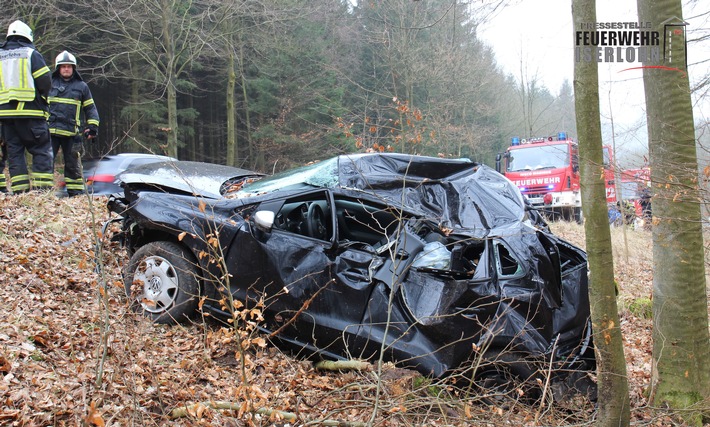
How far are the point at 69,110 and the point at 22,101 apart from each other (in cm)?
103

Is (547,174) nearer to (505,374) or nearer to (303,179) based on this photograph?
(303,179)

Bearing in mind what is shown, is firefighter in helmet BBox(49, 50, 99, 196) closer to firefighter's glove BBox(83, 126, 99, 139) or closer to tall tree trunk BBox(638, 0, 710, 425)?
firefighter's glove BBox(83, 126, 99, 139)

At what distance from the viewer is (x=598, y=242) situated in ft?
12.7

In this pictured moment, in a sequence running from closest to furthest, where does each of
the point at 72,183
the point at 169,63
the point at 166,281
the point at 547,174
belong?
the point at 166,281
the point at 72,183
the point at 169,63
the point at 547,174

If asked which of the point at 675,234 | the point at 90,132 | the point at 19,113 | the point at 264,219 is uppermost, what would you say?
the point at 19,113

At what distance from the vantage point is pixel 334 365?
14.3ft

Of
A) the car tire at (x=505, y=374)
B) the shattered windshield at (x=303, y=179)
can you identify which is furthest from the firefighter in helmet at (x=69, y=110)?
the car tire at (x=505, y=374)

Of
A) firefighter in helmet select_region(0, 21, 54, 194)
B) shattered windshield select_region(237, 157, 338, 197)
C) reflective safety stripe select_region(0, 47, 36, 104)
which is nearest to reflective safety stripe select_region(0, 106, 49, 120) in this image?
firefighter in helmet select_region(0, 21, 54, 194)

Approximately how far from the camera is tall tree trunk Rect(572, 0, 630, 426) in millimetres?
3857

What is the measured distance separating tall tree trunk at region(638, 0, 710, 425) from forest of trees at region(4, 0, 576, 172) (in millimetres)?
9381

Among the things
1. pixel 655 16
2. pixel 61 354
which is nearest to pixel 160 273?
pixel 61 354

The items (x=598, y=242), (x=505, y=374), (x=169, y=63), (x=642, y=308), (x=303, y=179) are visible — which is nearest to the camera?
(x=598, y=242)

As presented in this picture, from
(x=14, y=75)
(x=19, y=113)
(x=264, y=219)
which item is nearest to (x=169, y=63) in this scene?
(x=14, y=75)

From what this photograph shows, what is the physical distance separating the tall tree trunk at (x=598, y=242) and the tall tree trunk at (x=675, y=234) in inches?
42.8
